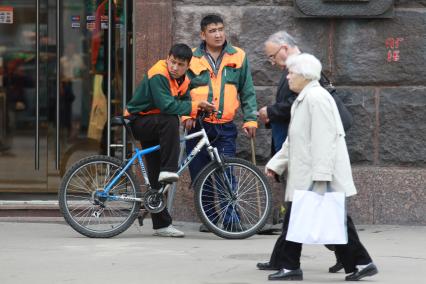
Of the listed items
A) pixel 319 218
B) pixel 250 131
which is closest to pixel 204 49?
pixel 250 131

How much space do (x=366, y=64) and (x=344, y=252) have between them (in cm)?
321

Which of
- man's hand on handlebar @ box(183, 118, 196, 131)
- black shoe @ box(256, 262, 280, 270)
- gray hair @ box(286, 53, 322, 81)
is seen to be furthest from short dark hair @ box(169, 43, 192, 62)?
black shoe @ box(256, 262, 280, 270)

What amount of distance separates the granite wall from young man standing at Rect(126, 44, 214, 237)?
1.01m

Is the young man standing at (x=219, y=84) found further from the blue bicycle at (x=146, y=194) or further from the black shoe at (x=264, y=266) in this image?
the black shoe at (x=264, y=266)

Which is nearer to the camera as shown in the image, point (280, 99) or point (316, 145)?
point (316, 145)

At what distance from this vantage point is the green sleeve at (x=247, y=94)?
32.5ft

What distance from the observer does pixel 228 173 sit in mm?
9664

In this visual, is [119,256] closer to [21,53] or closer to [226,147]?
[226,147]

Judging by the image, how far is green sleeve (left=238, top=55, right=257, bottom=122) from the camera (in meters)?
9.91

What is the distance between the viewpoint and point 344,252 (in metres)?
7.57

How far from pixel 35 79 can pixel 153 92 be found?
2.59 m

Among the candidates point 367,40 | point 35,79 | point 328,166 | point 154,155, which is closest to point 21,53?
point 35,79

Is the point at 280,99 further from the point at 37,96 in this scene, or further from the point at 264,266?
the point at 37,96

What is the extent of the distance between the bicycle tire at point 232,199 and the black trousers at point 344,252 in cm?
197
